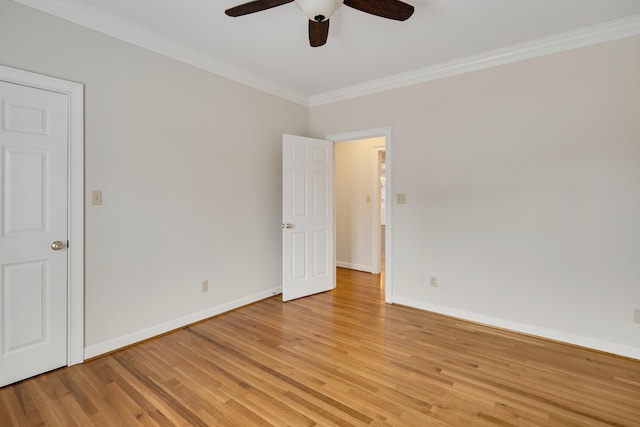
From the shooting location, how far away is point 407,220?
352 cm

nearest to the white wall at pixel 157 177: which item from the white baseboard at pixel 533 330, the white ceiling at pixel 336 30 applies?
the white ceiling at pixel 336 30

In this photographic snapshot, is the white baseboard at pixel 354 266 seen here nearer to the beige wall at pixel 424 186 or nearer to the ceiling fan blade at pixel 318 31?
the beige wall at pixel 424 186

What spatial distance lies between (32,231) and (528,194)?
4.02m

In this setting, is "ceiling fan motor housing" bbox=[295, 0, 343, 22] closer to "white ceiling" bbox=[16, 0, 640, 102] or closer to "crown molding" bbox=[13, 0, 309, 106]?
"white ceiling" bbox=[16, 0, 640, 102]

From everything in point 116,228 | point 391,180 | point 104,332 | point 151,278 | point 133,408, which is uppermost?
point 391,180

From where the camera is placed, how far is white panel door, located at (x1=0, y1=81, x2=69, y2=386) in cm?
203

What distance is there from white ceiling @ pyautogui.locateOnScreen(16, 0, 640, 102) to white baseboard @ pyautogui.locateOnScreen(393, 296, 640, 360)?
2587mm

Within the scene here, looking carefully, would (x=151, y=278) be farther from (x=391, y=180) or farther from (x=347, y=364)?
(x=391, y=180)

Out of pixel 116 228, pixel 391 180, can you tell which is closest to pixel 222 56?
pixel 116 228

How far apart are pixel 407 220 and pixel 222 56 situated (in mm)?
2633

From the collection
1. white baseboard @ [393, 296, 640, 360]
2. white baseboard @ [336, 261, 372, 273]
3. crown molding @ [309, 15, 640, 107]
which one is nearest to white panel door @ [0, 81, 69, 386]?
crown molding @ [309, 15, 640, 107]

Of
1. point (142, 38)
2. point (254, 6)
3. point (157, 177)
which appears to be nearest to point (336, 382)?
point (157, 177)

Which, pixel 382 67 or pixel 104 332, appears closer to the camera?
pixel 104 332

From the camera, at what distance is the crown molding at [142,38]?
2184mm
